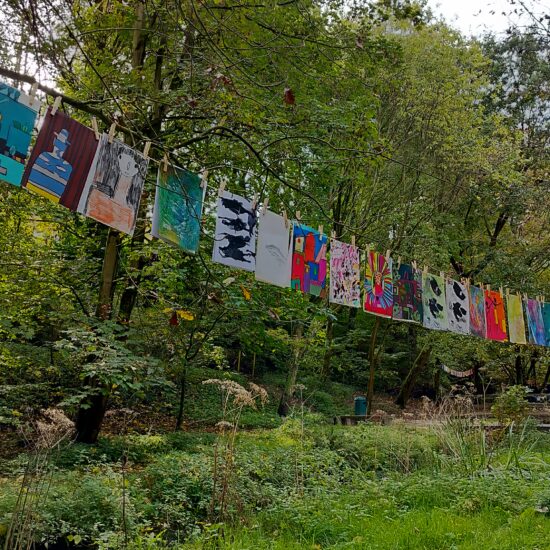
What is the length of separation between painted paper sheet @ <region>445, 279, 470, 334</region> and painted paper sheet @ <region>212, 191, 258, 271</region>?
12.1 ft

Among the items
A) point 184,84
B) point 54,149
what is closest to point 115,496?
point 54,149

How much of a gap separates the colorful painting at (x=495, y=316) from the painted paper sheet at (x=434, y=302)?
108 centimetres

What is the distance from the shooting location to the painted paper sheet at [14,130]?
3.43 metres

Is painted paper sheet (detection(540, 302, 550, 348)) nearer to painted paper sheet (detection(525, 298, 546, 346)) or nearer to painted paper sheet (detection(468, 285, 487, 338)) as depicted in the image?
painted paper sheet (detection(525, 298, 546, 346))

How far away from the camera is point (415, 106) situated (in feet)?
41.2

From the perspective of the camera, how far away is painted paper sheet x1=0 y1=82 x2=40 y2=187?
3430 mm

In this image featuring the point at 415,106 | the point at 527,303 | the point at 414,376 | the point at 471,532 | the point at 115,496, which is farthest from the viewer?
the point at 414,376

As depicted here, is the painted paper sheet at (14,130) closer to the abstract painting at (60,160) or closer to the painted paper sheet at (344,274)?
the abstract painting at (60,160)

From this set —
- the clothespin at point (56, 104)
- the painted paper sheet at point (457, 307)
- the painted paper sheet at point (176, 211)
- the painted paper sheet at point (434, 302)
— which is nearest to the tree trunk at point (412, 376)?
the painted paper sheet at point (457, 307)

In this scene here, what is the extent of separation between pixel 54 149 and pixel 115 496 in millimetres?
2505

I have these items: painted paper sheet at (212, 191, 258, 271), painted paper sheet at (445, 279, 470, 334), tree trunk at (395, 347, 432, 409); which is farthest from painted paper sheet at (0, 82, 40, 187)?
tree trunk at (395, 347, 432, 409)

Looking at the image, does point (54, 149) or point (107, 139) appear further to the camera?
point (107, 139)

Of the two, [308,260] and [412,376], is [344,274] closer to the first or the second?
[308,260]

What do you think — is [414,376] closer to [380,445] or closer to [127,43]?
[380,445]
